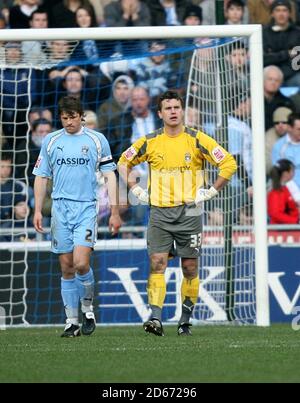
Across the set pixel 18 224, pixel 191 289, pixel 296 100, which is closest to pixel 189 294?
pixel 191 289

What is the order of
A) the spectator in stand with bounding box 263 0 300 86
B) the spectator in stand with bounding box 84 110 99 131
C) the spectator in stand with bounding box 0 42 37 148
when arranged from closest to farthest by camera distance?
the spectator in stand with bounding box 0 42 37 148 < the spectator in stand with bounding box 84 110 99 131 < the spectator in stand with bounding box 263 0 300 86

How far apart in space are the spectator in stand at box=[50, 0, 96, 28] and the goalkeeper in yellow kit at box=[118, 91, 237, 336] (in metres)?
6.44

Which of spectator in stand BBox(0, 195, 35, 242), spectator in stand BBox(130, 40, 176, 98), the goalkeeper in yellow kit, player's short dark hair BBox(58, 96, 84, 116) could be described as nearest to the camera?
player's short dark hair BBox(58, 96, 84, 116)

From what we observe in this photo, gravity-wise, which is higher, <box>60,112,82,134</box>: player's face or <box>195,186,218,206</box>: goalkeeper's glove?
<box>60,112,82,134</box>: player's face

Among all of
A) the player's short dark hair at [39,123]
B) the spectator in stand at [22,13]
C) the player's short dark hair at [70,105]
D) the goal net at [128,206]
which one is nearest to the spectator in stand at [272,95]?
the goal net at [128,206]

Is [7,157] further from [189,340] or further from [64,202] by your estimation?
[189,340]

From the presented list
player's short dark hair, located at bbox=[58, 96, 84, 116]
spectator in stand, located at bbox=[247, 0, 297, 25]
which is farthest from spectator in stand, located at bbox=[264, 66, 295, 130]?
player's short dark hair, located at bbox=[58, 96, 84, 116]

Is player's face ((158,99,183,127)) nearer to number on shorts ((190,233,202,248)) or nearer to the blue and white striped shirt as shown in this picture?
the blue and white striped shirt

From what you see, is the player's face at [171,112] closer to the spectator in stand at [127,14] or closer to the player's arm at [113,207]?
the player's arm at [113,207]

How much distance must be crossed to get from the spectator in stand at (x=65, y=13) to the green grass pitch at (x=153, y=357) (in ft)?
22.3

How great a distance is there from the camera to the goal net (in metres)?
13.2

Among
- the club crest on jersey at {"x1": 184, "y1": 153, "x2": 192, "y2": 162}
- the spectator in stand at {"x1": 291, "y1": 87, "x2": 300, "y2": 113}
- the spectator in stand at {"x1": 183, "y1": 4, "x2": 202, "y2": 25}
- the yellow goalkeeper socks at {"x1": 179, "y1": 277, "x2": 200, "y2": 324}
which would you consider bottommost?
the yellow goalkeeper socks at {"x1": 179, "y1": 277, "x2": 200, "y2": 324}

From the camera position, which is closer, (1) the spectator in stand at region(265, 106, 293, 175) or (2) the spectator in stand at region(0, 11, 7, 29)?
(1) the spectator in stand at region(265, 106, 293, 175)
